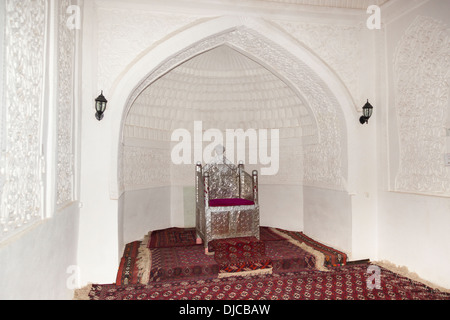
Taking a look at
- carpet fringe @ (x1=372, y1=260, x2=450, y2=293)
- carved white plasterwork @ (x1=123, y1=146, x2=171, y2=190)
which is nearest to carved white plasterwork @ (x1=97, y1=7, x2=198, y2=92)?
carved white plasterwork @ (x1=123, y1=146, x2=171, y2=190)

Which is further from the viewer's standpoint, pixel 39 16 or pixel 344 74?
pixel 344 74

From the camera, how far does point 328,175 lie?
14.6ft

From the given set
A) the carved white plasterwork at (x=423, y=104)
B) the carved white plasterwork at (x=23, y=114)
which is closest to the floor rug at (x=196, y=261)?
the carved white plasterwork at (x=423, y=104)

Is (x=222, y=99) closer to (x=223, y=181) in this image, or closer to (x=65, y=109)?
(x=223, y=181)

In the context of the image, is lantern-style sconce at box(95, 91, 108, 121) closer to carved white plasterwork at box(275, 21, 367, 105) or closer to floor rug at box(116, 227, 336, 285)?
floor rug at box(116, 227, 336, 285)

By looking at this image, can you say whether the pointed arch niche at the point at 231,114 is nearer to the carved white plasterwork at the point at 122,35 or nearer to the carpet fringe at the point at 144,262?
the carved white plasterwork at the point at 122,35

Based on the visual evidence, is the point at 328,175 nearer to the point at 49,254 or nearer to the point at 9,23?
the point at 49,254

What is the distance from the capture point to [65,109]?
276 cm

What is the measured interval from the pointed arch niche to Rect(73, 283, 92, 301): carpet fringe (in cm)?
83

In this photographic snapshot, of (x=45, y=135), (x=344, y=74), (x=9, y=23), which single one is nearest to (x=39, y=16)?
(x=9, y=23)

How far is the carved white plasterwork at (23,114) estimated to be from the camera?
1.53 metres

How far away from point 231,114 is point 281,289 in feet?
11.6
